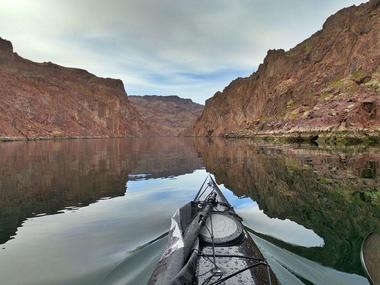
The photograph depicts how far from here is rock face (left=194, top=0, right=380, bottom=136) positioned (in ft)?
219

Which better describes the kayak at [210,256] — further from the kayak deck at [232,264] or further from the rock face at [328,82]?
the rock face at [328,82]

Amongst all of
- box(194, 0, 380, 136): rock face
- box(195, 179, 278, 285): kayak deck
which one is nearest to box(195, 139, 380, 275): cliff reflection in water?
box(195, 179, 278, 285): kayak deck

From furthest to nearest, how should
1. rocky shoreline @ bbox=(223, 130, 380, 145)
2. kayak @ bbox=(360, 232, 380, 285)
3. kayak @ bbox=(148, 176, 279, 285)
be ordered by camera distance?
rocky shoreline @ bbox=(223, 130, 380, 145) < kayak @ bbox=(148, 176, 279, 285) < kayak @ bbox=(360, 232, 380, 285)

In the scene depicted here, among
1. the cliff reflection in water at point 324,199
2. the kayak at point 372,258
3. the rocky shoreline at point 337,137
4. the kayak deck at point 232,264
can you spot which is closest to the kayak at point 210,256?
the kayak deck at point 232,264

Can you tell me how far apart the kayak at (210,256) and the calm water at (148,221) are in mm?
1403

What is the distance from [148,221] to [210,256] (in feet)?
25.3

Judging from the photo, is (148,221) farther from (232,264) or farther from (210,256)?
(232,264)

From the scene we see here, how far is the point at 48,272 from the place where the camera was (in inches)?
364

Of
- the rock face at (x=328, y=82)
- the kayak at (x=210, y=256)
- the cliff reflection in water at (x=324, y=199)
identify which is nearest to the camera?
the kayak at (x=210, y=256)

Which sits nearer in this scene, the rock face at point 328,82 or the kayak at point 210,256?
the kayak at point 210,256

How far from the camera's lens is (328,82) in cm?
10212

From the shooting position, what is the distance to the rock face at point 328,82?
66.9 meters

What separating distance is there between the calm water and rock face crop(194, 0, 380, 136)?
44.1 m

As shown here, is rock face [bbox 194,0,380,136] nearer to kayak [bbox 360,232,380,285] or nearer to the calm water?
the calm water
